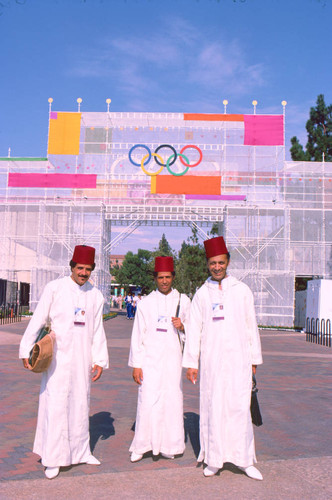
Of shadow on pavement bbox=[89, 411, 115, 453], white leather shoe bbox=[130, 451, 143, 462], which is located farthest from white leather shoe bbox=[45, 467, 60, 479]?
shadow on pavement bbox=[89, 411, 115, 453]

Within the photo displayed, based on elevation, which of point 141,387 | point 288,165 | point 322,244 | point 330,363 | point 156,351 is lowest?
point 330,363

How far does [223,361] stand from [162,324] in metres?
0.79

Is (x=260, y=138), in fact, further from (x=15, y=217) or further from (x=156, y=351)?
(x=156, y=351)

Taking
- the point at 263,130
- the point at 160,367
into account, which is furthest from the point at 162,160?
the point at 160,367

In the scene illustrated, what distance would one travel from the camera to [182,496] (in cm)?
385

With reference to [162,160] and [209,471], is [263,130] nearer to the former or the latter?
[162,160]

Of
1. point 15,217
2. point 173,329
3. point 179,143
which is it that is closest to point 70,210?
point 15,217

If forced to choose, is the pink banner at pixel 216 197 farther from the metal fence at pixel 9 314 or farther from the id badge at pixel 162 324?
the id badge at pixel 162 324

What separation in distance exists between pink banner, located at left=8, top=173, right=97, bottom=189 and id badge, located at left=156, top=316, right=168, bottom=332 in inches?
1100

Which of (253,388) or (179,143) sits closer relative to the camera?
(253,388)

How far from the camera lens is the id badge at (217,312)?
4.56 metres

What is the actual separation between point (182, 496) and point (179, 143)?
3028cm

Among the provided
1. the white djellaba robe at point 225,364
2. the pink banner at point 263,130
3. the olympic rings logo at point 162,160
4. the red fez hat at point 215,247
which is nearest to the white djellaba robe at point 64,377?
the white djellaba robe at point 225,364

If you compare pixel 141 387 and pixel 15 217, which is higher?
pixel 15 217
